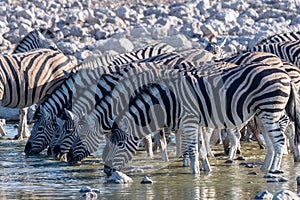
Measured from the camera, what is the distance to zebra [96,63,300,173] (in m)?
12.2

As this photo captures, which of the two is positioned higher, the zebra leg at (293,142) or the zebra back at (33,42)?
the zebra back at (33,42)

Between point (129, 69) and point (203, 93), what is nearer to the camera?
point (203, 93)

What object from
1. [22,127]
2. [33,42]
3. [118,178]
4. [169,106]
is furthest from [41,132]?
[33,42]

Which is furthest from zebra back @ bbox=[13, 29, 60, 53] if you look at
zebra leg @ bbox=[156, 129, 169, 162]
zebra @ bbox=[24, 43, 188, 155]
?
zebra leg @ bbox=[156, 129, 169, 162]

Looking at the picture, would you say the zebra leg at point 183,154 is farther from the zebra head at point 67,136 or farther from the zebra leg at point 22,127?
the zebra leg at point 22,127

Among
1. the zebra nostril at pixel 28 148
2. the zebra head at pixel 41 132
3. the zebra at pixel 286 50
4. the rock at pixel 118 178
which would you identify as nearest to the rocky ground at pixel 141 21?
the zebra at pixel 286 50

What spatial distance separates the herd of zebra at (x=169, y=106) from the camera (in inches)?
484

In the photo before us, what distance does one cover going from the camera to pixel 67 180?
38.9 feet

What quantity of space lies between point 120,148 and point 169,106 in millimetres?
759

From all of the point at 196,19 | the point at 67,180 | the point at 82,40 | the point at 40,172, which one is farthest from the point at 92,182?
the point at 196,19

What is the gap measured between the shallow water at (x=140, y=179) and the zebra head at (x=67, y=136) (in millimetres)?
171

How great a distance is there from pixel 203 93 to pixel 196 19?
1365cm

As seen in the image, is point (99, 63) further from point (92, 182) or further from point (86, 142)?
point (92, 182)

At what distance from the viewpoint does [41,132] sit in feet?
48.5
